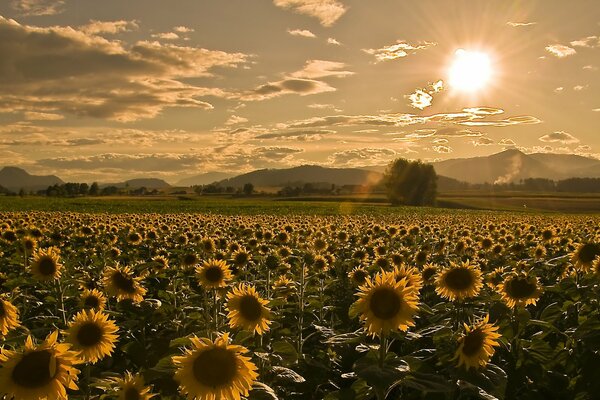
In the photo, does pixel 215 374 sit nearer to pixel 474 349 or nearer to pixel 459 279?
pixel 474 349

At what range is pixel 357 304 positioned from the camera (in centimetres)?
485

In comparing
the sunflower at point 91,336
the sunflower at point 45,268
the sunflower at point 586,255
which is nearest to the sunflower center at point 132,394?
the sunflower at point 91,336

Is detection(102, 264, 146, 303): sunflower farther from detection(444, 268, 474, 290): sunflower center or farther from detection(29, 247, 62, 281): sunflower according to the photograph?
detection(444, 268, 474, 290): sunflower center

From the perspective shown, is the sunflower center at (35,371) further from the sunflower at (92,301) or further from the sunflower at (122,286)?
the sunflower at (122,286)

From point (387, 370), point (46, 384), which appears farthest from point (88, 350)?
point (387, 370)

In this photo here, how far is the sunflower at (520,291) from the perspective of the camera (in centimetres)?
671

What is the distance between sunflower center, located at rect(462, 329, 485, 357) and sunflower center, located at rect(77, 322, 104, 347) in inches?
126

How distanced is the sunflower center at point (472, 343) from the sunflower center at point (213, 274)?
4.19 metres

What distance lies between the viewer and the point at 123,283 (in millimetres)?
7676

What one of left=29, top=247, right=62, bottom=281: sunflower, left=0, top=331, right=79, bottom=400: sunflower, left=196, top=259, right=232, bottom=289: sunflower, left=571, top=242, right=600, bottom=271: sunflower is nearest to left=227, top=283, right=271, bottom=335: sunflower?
left=196, top=259, right=232, bottom=289: sunflower

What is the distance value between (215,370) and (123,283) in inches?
169

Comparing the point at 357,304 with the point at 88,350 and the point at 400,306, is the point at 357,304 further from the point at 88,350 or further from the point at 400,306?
the point at 88,350

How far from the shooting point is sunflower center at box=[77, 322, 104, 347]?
505 centimetres

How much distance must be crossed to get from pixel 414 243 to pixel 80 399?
13149 mm
